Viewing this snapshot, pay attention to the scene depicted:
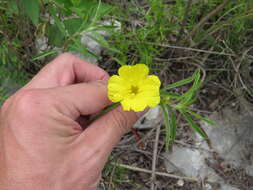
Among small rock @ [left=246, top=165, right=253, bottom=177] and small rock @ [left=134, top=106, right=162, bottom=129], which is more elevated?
small rock @ [left=134, top=106, right=162, bottom=129]

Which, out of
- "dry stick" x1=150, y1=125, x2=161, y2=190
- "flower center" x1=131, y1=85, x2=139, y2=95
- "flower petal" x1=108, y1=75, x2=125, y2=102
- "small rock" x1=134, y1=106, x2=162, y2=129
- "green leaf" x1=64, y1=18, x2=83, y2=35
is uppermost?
"green leaf" x1=64, y1=18, x2=83, y2=35

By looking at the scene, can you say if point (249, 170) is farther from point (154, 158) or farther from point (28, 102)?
point (28, 102)

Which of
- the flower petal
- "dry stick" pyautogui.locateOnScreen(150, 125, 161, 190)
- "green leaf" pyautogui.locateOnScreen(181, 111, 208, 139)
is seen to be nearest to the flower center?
the flower petal

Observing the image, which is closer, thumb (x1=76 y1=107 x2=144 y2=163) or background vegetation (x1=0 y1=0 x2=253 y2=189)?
thumb (x1=76 y1=107 x2=144 y2=163)

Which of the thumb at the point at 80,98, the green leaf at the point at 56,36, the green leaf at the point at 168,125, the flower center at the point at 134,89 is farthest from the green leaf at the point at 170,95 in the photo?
the green leaf at the point at 56,36

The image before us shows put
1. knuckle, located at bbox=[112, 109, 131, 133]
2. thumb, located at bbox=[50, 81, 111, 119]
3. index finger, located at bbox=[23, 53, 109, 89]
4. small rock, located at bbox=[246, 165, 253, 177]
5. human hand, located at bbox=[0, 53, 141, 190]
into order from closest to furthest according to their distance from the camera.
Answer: human hand, located at bbox=[0, 53, 141, 190], thumb, located at bbox=[50, 81, 111, 119], knuckle, located at bbox=[112, 109, 131, 133], index finger, located at bbox=[23, 53, 109, 89], small rock, located at bbox=[246, 165, 253, 177]

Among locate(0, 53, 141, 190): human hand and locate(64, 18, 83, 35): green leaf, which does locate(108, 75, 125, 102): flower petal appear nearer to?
locate(0, 53, 141, 190): human hand

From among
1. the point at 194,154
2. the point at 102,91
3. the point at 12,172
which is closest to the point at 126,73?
the point at 102,91

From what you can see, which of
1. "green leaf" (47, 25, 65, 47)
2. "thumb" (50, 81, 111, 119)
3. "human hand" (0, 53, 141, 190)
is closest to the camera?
"human hand" (0, 53, 141, 190)
